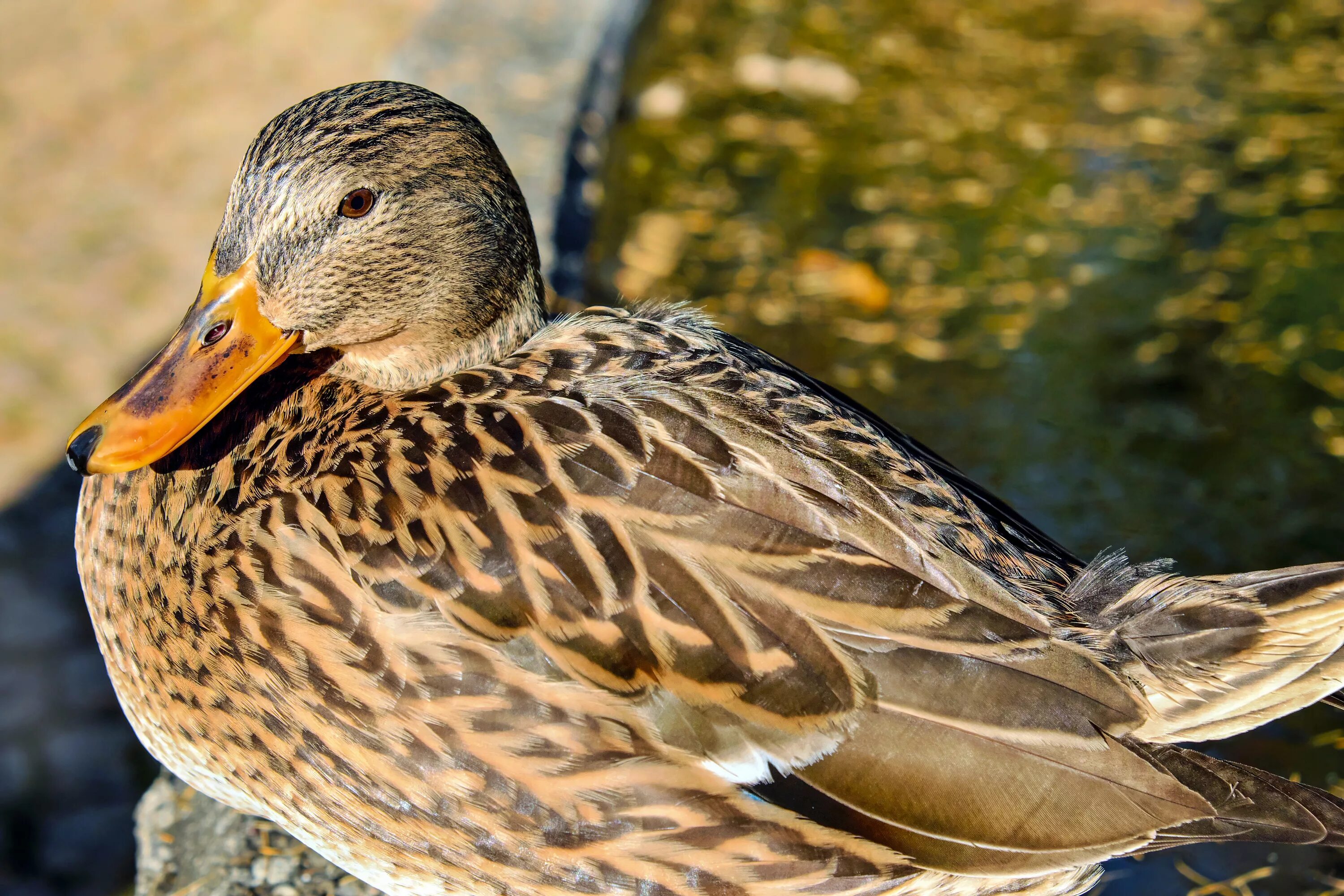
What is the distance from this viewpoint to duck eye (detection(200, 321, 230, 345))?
2.21 metres

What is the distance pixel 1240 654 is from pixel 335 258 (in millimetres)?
1629

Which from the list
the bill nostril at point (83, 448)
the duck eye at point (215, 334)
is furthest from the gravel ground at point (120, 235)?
the duck eye at point (215, 334)

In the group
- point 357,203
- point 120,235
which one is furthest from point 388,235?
point 120,235

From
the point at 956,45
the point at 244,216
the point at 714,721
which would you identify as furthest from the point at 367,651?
the point at 956,45

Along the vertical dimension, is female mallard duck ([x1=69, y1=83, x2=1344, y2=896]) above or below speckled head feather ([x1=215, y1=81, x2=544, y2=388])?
below

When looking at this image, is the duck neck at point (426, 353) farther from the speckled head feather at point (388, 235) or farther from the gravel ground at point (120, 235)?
the gravel ground at point (120, 235)

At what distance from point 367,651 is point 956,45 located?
179 inches

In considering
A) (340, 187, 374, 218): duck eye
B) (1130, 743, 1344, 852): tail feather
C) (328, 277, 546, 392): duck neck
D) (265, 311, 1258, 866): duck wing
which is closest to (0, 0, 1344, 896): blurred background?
(1130, 743, 1344, 852): tail feather

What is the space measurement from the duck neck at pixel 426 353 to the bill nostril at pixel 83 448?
1.45ft

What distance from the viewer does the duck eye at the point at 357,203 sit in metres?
2.20

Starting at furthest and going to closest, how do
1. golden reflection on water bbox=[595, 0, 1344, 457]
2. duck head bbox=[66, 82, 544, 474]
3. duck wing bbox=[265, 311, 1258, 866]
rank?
golden reflection on water bbox=[595, 0, 1344, 457] < duck head bbox=[66, 82, 544, 474] < duck wing bbox=[265, 311, 1258, 866]

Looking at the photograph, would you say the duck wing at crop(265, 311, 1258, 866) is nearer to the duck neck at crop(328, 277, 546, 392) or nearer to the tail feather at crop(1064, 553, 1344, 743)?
the tail feather at crop(1064, 553, 1344, 743)

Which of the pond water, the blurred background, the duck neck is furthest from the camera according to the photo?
the pond water

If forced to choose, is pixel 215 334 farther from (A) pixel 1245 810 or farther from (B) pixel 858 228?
(B) pixel 858 228
